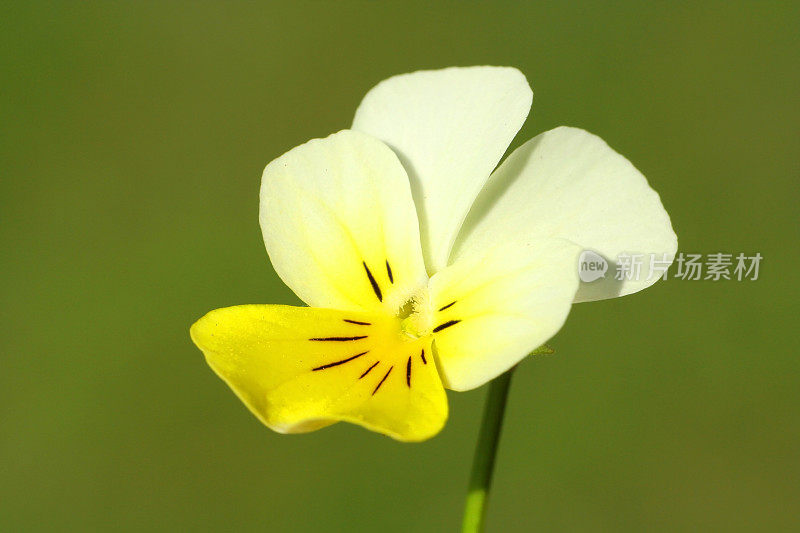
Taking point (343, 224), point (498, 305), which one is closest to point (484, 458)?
point (498, 305)

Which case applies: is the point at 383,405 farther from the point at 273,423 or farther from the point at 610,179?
the point at 610,179

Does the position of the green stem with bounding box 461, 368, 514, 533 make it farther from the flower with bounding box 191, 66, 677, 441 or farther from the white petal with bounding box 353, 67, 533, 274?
the white petal with bounding box 353, 67, 533, 274

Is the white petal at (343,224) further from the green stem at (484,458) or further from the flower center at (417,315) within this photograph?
the green stem at (484,458)

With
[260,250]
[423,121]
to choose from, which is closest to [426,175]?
[423,121]

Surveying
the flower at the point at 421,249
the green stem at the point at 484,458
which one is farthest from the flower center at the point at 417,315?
the green stem at the point at 484,458

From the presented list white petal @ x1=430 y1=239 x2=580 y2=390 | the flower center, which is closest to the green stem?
white petal @ x1=430 y1=239 x2=580 y2=390

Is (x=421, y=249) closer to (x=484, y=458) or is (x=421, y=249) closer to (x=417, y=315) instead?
(x=417, y=315)

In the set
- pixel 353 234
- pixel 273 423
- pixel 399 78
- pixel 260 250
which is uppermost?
pixel 260 250
